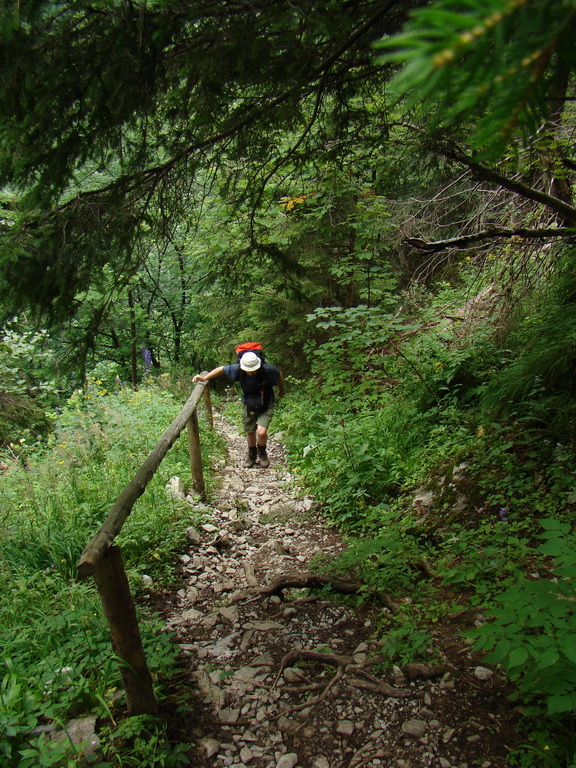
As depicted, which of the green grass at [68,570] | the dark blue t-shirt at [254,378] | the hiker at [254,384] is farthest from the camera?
the dark blue t-shirt at [254,378]

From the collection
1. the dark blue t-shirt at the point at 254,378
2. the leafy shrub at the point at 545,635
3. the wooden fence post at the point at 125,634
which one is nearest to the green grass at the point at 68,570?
the wooden fence post at the point at 125,634

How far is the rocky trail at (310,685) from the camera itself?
2611 mm

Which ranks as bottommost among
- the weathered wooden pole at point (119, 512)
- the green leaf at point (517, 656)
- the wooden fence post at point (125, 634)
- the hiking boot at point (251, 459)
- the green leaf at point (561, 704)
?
the green leaf at point (561, 704)

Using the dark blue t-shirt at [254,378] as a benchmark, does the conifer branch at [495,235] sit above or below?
below

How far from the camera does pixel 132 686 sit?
2.71 m

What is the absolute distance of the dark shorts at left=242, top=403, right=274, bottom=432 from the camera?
7129mm

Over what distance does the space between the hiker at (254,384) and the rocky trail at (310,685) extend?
2629 millimetres

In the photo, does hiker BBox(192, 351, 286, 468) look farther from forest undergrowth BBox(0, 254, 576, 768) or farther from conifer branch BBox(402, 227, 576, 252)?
conifer branch BBox(402, 227, 576, 252)

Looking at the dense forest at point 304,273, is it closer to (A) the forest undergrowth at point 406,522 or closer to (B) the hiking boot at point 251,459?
(A) the forest undergrowth at point 406,522

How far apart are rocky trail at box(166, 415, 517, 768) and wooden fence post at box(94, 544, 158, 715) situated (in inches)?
16.3

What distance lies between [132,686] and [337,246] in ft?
27.7

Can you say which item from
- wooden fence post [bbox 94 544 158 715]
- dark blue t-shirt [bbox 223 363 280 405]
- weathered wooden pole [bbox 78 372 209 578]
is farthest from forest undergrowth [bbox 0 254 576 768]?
dark blue t-shirt [bbox 223 363 280 405]

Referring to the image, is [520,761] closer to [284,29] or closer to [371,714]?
[371,714]

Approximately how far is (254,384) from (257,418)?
615 millimetres
